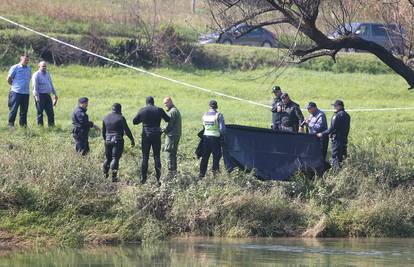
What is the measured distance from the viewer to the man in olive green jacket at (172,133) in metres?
21.3

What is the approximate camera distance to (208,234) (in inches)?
793

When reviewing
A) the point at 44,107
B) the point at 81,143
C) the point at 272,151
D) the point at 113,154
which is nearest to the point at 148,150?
the point at 113,154

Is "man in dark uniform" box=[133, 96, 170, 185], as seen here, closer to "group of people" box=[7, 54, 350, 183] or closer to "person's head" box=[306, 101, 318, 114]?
"group of people" box=[7, 54, 350, 183]

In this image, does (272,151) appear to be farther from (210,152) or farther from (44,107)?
(44,107)

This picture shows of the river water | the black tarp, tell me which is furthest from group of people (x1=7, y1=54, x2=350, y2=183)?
the river water

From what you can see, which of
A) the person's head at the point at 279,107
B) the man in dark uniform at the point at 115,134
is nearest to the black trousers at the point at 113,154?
the man in dark uniform at the point at 115,134

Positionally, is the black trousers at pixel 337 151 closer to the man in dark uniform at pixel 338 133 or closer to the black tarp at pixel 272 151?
the man in dark uniform at pixel 338 133

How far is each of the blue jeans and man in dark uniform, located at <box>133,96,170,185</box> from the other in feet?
15.4

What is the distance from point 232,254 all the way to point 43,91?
8567mm

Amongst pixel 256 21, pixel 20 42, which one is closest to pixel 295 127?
pixel 256 21

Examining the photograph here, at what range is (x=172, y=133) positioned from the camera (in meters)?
21.4

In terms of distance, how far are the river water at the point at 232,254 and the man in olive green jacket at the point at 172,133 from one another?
92.9 inches

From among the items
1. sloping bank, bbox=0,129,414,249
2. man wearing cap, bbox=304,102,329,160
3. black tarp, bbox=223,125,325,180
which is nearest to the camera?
sloping bank, bbox=0,129,414,249

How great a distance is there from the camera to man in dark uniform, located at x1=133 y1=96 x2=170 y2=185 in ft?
68.2
